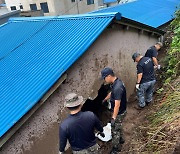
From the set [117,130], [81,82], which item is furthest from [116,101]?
[81,82]

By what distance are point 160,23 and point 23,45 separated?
8028 millimetres

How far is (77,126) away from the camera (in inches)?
147

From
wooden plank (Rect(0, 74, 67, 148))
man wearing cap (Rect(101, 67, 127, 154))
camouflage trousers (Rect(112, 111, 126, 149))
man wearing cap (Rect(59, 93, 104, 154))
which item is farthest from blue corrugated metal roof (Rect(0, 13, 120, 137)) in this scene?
camouflage trousers (Rect(112, 111, 126, 149))

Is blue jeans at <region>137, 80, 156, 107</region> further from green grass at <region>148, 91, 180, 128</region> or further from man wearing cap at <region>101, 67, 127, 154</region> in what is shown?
man wearing cap at <region>101, 67, 127, 154</region>

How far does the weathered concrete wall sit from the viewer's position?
516 cm

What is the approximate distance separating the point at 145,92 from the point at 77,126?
12.4 ft

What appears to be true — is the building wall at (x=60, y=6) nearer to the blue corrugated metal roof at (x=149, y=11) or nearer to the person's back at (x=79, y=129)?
the blue corrugated metal roof at (x=149, y=11)

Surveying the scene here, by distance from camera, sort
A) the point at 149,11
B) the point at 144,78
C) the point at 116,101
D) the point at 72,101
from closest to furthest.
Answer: the point at 72,101
the point at 116,101
the point at 144,78
the point at 149,11

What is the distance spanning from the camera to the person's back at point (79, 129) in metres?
3.70

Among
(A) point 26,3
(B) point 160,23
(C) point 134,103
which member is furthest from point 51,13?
(C) point 134,103

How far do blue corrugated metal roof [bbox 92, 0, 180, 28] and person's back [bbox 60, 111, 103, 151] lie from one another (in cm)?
912

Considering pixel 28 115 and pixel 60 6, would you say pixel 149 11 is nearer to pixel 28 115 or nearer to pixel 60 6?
pixel 28 115

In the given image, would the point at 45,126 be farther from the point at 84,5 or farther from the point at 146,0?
the point at 84,5

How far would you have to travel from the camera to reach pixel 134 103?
7719 millimetres
